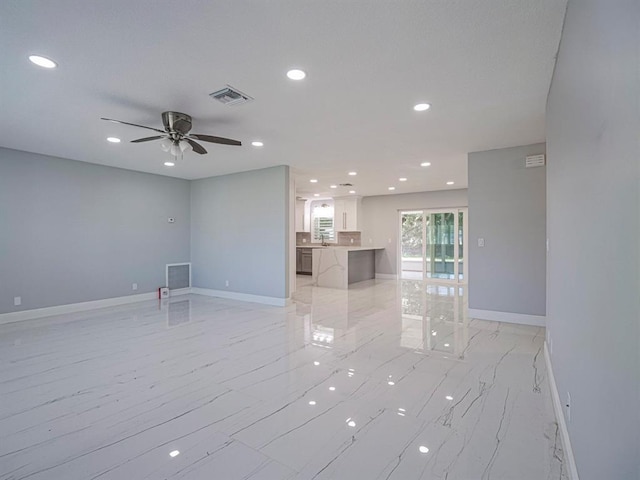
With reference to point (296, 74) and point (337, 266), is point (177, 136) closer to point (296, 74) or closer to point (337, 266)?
point (296, 74)

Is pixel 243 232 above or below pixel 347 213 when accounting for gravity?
below

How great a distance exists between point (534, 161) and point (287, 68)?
12.5ft

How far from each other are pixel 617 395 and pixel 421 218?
353 inches

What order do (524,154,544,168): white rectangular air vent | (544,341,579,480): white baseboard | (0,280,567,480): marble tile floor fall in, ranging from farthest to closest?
1. (524,154,544,168): white rectangular air vent
2. (0,280,567,480): marble tile floor
3. (544,341,579,480): white baseboard

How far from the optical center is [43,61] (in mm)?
2551

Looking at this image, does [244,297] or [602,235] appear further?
[244,297]

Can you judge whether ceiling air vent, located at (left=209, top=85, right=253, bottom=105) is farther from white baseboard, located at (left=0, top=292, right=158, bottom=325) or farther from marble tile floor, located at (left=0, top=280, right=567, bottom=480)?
white baseboard, located at (left=0, top=292, right=158, bottom=325)

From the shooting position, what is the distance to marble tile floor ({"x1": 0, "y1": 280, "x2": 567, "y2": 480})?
187 centimetres

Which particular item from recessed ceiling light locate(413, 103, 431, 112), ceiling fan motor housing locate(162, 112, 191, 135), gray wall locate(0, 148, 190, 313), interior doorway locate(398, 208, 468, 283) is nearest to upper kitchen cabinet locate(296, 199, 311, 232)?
interior doorway locate(398, 208, 468, 283)

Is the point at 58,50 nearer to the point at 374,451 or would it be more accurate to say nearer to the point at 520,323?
the point at 374,451

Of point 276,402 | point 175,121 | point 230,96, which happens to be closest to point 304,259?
point 175,121

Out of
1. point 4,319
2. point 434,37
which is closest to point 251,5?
point 434,37

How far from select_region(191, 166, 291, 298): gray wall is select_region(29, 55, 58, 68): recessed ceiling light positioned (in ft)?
12.4

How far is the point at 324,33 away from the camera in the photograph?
2.21 m
